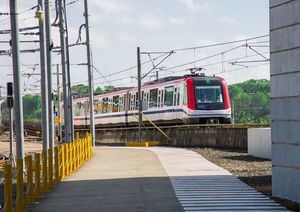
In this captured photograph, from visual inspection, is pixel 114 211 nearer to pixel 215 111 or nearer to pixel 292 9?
pixel 292 9

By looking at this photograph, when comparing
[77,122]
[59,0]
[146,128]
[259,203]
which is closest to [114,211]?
[259,203]

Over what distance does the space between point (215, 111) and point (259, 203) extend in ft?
100

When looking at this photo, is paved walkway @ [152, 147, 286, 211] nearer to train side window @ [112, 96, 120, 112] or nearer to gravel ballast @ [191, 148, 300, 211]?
gravel ballast @ [191, 148, 300, 211]

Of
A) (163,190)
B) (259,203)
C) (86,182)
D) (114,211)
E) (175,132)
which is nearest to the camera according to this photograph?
(114,211)

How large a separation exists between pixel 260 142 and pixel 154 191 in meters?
15.5

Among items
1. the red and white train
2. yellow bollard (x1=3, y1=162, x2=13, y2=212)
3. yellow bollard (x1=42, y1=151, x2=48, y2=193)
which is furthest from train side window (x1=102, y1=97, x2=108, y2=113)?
yellow bollard (x1=3, y1=162, x2=13, y2=212)

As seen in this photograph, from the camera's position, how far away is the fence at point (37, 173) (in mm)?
11891

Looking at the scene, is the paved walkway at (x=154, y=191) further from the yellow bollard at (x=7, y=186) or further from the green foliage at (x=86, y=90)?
the green foliage at (x=86, y=90)

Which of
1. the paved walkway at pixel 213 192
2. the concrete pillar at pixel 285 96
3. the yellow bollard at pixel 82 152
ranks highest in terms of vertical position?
the concrete pillar at pixel 285 96

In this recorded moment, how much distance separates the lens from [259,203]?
1450cm

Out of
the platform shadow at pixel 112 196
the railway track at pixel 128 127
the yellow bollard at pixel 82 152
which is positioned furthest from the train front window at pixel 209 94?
the platform shadow at pixel 112 196

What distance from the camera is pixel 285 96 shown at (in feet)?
49.7

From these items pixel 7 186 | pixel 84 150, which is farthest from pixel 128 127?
pixel 7 186

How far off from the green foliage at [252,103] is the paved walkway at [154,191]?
85.0 meters
